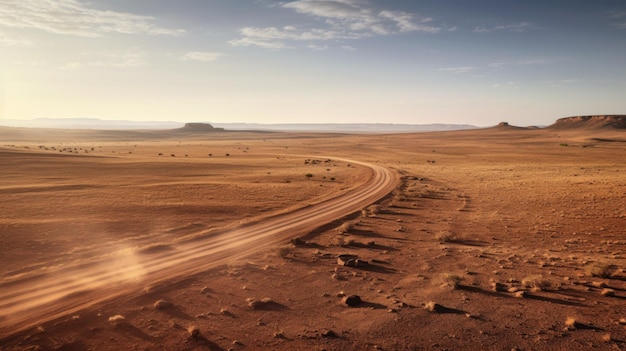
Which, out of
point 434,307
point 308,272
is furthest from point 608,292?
point 308,272

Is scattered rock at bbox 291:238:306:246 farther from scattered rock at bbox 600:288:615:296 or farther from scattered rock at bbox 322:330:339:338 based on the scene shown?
scattered rock at bbox 600:288:615:296

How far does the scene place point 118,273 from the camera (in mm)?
14352

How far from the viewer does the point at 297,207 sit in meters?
28.9

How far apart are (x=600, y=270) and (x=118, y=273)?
770 inches

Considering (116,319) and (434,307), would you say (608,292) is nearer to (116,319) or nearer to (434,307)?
(434,307)

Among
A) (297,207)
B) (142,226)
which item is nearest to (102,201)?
(142,226)

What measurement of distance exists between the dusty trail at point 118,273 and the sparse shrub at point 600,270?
1405 centimetres

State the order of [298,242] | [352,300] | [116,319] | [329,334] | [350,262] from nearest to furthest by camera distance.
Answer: [329,334] < [116,319] < [352,300] < [350,262] < [298,242]

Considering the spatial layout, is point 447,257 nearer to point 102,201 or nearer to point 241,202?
point 241,202

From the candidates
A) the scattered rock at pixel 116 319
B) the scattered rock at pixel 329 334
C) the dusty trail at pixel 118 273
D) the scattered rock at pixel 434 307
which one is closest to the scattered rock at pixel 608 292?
the scattered rock at pixel 434 307

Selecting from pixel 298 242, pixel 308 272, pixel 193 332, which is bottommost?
pixel 308 272

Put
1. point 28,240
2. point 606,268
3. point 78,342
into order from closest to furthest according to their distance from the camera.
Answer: point 78,342 → point 606,268 → point 28,240

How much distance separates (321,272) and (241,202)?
1688cm

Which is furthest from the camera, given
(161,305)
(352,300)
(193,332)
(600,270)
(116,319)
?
(600,270)
